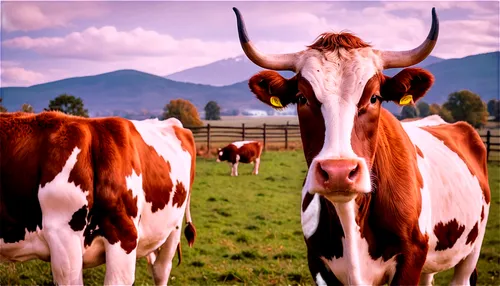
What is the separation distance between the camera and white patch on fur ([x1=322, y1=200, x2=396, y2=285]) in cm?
373

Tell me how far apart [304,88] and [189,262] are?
21.2 feet

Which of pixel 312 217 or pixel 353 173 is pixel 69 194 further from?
pixel 353 173

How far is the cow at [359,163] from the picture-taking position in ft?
10.6

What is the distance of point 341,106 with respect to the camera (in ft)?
10.9

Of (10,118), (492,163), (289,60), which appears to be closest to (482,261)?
(289,60)

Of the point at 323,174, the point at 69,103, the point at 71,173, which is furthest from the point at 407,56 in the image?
the point at 69,103

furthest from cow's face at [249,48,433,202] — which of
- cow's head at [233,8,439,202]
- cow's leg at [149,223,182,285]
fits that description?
cow's leg at [149,223,182,285]

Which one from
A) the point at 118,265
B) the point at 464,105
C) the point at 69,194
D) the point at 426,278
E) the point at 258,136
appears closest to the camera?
the point at 69,194

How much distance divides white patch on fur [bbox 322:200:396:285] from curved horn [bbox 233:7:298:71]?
1044 mm

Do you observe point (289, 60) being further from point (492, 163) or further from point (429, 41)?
point (492, 163)

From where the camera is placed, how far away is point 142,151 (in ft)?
20.3

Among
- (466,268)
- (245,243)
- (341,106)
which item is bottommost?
(245,243)

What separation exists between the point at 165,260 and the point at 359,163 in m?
4.84

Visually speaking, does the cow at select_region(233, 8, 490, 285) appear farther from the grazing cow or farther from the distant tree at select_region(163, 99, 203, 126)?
the distant tree at select_region(163, 99, 203, 126)
